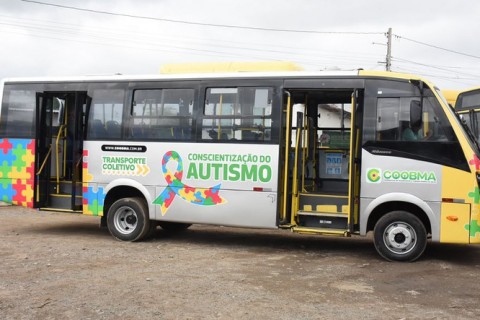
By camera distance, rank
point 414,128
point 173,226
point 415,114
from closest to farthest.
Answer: point 415,114, point 414,128, point 173,226

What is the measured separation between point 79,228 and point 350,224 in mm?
6509

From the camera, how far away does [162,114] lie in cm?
997

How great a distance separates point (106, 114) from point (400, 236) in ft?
18.9

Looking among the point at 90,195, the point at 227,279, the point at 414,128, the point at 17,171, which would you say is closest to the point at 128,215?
the point at 90,195

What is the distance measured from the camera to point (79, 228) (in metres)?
12.3

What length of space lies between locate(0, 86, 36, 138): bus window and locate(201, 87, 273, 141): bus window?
3703 mm

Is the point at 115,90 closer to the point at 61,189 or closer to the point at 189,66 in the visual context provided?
the point at 189,66

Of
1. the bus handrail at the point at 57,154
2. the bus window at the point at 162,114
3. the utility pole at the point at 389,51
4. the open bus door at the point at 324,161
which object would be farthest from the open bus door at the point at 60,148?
the utility pole at the point at 389,51

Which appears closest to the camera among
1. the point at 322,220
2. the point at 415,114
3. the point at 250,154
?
the point at 415,114

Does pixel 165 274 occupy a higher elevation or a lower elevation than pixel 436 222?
lower

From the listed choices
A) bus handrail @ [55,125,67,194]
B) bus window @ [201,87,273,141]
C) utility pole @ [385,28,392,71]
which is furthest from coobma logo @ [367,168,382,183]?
utility pole @ [385,28,392,71]

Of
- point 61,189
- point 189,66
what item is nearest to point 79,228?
point 61,189

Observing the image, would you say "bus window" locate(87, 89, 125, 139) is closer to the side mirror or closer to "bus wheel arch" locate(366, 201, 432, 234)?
"bus wheel arch" locate(366, 201, 432, 234)

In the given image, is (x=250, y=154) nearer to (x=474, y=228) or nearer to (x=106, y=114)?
(x=106, y=114)
